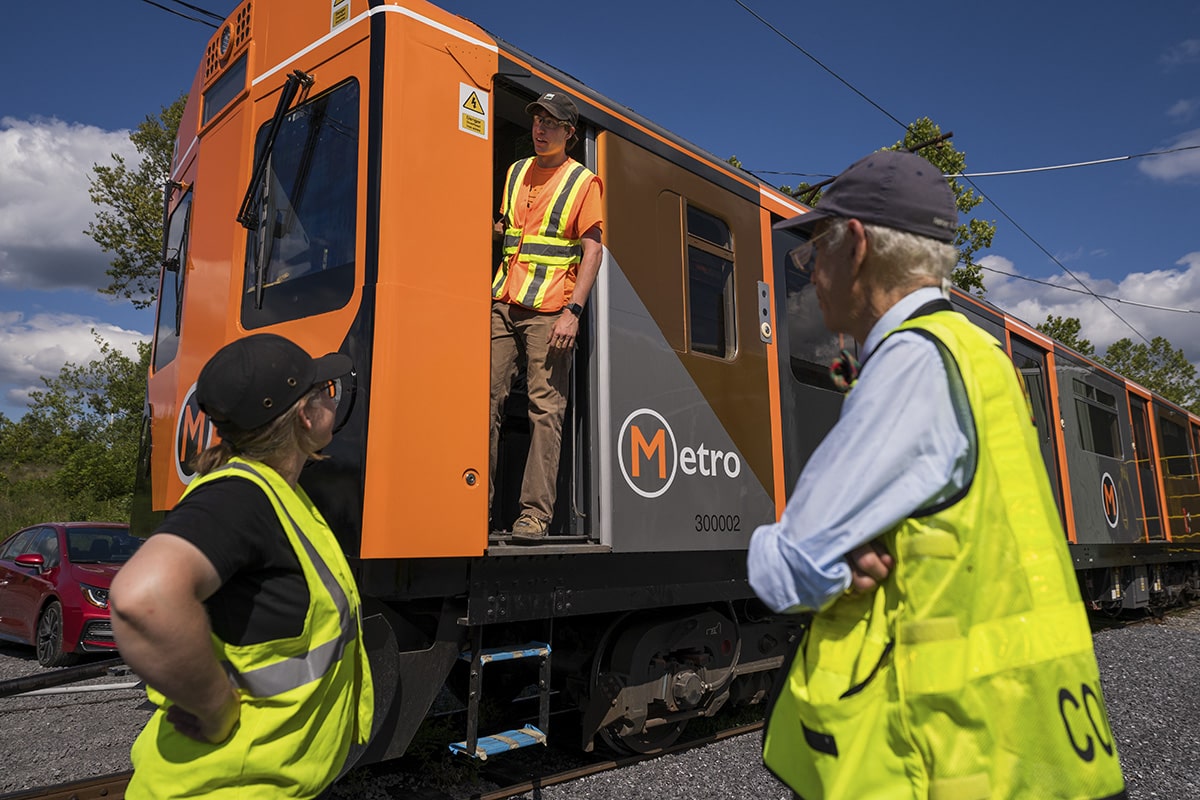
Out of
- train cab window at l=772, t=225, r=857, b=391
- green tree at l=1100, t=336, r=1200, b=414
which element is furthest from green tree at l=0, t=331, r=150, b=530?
green tree at l=1100, t=336, r=1200, b=414

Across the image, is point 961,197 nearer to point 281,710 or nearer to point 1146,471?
point 1146,471

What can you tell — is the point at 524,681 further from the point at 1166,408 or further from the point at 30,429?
the point at 30,429

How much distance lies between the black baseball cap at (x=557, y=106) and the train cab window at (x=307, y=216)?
0.80 metres

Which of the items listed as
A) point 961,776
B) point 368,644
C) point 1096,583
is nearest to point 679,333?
point 368,644

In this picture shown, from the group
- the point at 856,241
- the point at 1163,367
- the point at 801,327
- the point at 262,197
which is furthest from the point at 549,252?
the point at 1163,367

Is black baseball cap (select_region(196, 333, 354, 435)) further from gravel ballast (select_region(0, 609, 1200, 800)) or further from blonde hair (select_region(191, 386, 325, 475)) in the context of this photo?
gravel ballast (select_region(0, 609, 1200, 800))

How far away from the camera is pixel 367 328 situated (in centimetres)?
326

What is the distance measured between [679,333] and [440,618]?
6.48 feet

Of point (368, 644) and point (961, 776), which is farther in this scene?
point (368, 644)

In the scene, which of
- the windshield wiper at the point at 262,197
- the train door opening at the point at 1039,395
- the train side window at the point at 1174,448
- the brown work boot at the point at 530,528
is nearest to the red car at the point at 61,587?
the windshield wiper at the point at 262,197

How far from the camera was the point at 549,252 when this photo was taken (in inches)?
156

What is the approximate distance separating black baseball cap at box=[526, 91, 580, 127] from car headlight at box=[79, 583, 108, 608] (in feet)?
22.4

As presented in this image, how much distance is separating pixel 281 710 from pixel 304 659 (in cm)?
10

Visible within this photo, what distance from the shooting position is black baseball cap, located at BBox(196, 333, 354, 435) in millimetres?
1683
